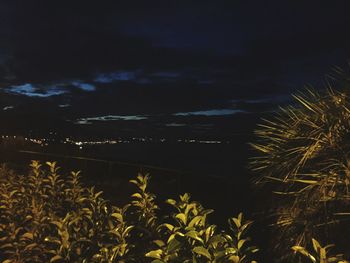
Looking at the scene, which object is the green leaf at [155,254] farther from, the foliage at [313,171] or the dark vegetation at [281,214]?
the foliage at [313,171]

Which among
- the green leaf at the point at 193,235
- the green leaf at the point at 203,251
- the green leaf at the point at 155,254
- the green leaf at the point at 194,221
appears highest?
the green leaf at the point at 194,221

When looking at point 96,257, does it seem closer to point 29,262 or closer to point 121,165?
point 29,262

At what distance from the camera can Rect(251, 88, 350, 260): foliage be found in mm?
5238

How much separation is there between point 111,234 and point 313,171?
7.70ft

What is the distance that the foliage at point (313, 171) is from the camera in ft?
17.2

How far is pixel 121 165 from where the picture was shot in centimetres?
1202

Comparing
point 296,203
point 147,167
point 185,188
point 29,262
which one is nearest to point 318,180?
point 296,203

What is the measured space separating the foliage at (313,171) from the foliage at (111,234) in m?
0.70

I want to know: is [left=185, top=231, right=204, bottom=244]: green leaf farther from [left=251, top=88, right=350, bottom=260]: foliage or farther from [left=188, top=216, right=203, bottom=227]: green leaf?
[left=251, top=88, right=350, bottom=260]: foliage

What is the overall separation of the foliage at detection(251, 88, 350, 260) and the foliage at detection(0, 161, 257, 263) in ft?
2.30

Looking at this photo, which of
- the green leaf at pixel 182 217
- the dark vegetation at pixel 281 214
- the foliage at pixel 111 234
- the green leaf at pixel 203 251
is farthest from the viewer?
the dark vegetation at pixel 281 214

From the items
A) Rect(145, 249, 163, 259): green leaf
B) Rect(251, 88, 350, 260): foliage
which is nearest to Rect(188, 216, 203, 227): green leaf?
Rect(145, 249, 163, 259): green leaf

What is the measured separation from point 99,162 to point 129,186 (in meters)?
1.99

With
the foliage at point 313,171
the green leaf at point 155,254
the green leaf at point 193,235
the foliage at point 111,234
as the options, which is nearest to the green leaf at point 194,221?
the foliage at point 111,234
